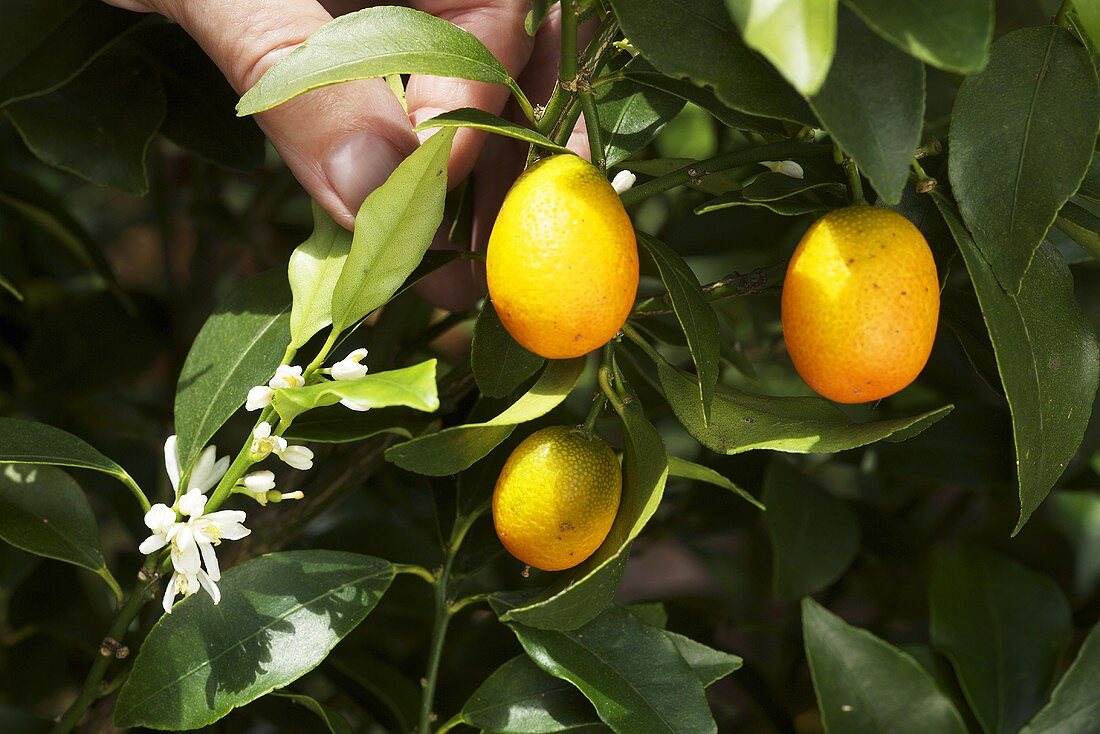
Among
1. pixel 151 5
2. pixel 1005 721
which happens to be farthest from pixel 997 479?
pixel 151 5

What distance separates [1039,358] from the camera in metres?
0.49

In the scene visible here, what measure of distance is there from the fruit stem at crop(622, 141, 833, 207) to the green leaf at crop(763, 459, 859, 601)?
1.28ft

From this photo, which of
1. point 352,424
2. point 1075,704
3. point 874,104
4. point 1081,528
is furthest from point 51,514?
point 1081,528

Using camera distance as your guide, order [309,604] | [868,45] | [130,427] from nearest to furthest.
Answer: [868,45], [309,604], [130,427]

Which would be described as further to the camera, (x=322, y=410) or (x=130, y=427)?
(x=130, y=427)

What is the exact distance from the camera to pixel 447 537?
70 centimetres

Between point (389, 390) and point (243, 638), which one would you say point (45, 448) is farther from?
point (389, 390)

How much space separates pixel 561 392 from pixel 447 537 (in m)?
0.25

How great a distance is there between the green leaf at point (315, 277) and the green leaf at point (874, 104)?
0.92 feet

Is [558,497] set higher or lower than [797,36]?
lower

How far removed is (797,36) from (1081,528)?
0.92m

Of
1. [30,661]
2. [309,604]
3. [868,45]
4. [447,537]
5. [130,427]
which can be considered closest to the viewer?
[868,45]

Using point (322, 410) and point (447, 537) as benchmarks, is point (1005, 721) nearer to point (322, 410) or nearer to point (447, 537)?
point (447, 537)

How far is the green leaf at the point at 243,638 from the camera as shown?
0.53 metres
